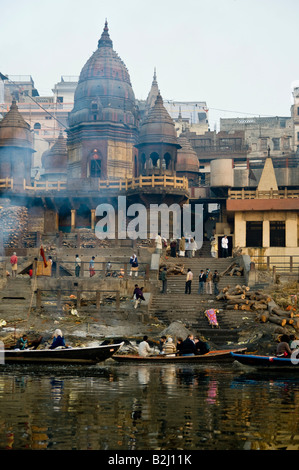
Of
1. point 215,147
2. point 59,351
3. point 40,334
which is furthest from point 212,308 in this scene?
point 215,147

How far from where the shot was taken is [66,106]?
103 metres

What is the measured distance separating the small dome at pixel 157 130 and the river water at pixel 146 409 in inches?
1246

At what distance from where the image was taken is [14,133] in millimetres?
55188

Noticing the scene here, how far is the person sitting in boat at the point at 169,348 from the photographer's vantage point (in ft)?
80.6

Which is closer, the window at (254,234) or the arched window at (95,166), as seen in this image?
the window at (254,234)

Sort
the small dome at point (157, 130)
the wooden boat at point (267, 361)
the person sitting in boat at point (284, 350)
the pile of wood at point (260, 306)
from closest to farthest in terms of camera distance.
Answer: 1. the wooden boat at point (267, 361)
2. the person sitting in boat at point (284, 350)
3. the pile of wood at point (260, 306)
4. the small dome at point (157, 130)

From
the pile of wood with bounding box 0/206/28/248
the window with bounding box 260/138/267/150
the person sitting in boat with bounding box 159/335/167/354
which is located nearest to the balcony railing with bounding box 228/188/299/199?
the pile of wood with bounding box 0/206/28/248

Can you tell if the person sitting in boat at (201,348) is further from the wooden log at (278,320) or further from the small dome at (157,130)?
the small dome at (157,130)

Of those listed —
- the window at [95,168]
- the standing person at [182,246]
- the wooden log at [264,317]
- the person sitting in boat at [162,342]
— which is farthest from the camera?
the window at [95,168]

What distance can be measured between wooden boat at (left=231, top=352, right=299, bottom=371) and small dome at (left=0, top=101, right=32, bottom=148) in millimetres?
36720

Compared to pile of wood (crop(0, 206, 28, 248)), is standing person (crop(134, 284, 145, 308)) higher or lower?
lower

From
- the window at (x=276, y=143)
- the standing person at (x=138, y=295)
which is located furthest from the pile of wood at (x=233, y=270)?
the window at (x=276, y=143)

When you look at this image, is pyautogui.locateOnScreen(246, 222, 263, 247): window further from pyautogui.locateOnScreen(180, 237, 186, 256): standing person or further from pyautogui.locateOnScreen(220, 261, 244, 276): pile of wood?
pyautogui.locateOnScreen(220, 261, 244, 276): pile of wood

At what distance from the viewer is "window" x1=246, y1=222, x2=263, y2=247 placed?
161 feet
